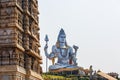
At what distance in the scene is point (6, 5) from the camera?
23.6 meters

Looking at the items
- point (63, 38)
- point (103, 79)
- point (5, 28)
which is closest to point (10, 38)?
point (5, 28)

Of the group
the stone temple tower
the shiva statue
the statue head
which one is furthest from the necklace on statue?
the stone temple tower

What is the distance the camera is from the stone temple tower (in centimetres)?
2269

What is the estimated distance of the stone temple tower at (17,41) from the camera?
74.4 ft

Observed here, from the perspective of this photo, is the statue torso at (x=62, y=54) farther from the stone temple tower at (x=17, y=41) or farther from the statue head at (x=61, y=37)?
the stone temple tower at (x=17, y=41)

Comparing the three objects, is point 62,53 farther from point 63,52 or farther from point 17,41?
point 17,41

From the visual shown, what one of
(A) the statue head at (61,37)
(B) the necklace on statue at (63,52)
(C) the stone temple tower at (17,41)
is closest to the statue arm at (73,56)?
(B) the necklace on statue at (63,52)

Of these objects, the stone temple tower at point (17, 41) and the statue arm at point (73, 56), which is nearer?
the stone temple tower at point (17, 41)

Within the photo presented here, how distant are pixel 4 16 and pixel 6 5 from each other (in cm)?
73

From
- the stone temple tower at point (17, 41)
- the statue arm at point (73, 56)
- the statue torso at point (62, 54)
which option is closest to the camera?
the stone temple tower at point (17, 41)

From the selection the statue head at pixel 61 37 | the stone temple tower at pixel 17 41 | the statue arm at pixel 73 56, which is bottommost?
the stone temple tower at pixel 17 41

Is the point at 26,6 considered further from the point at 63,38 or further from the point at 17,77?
the point at 63,38

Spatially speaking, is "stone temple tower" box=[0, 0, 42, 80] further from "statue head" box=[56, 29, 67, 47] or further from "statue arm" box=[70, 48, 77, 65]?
"statue arm" box=[70, 48, 77, 65]

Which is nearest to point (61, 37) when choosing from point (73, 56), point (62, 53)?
point (62, 53)
